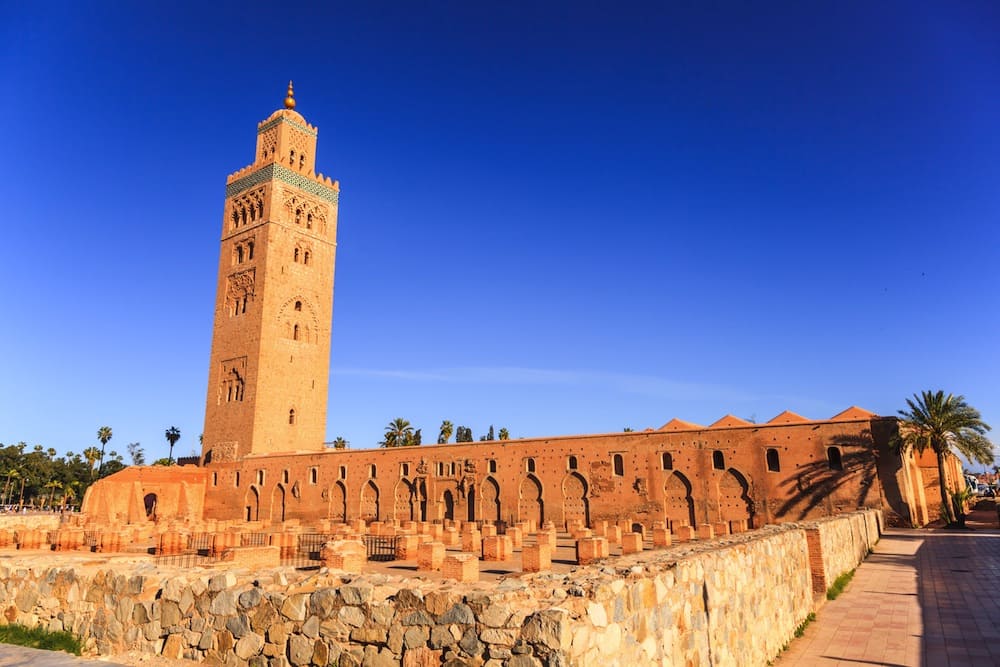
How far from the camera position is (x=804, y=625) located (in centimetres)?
793

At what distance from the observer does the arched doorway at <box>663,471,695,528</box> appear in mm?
23156

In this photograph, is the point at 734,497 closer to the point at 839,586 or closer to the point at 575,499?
the point at 575,499

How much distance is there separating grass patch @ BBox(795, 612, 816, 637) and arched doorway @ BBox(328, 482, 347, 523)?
26012 mm

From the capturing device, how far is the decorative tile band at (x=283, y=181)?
39.1 meters

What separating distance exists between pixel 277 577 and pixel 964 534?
75.4 ft

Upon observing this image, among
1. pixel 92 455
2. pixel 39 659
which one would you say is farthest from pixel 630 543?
pixel 92 455

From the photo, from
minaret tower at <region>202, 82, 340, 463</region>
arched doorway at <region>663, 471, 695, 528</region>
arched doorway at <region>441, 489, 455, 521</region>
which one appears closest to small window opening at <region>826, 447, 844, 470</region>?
arched doorway at <region>663, 471, 695, 528</region>

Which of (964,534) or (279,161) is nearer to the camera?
(964,534)

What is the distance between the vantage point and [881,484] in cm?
2108

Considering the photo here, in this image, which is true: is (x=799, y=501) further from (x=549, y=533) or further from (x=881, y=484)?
(x=549, y=533)

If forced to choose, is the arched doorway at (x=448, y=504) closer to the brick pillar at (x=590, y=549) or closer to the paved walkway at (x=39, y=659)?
the brick pillar at (x=590, y=549)

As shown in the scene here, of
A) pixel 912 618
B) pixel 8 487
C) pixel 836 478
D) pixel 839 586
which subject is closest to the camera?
pixel 912 618

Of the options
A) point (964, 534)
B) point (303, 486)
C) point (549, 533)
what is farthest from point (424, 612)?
point (303, 486)

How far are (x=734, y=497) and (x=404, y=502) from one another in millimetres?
14620
